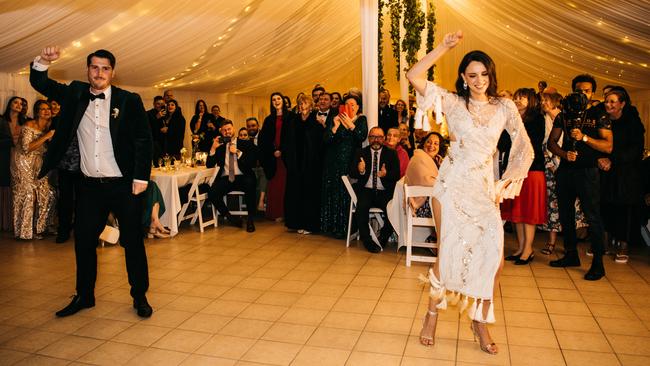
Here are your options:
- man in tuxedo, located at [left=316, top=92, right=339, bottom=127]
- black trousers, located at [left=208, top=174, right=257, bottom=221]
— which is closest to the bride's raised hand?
man in tuxedo, located at [left=316, top=92, right=339, bottom=127]

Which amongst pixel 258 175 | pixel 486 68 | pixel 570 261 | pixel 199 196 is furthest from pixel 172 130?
pixel 486 68

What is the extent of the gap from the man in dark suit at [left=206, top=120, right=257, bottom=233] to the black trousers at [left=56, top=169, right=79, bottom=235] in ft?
5.10

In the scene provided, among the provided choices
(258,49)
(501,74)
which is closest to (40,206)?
(258,49)

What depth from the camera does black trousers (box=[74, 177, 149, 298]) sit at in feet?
12.2

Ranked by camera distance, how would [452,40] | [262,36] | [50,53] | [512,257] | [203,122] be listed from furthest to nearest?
1. [203,122]
2. [262,36]
3. [512,257]
4. [50,53]
5. [452,40]

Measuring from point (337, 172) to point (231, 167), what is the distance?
4.80 ft

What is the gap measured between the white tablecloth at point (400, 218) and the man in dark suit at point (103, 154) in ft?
8.70

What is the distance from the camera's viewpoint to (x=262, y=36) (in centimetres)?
841

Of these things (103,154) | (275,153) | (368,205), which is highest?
(103,154)

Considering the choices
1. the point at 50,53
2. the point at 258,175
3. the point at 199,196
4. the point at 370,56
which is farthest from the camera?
the point at 258,175

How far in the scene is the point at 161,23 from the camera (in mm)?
6566

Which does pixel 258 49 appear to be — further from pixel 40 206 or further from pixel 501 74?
pixel 501 74

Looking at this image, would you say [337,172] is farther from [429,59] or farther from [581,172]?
[429,59]

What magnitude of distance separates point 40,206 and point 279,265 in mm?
3066
